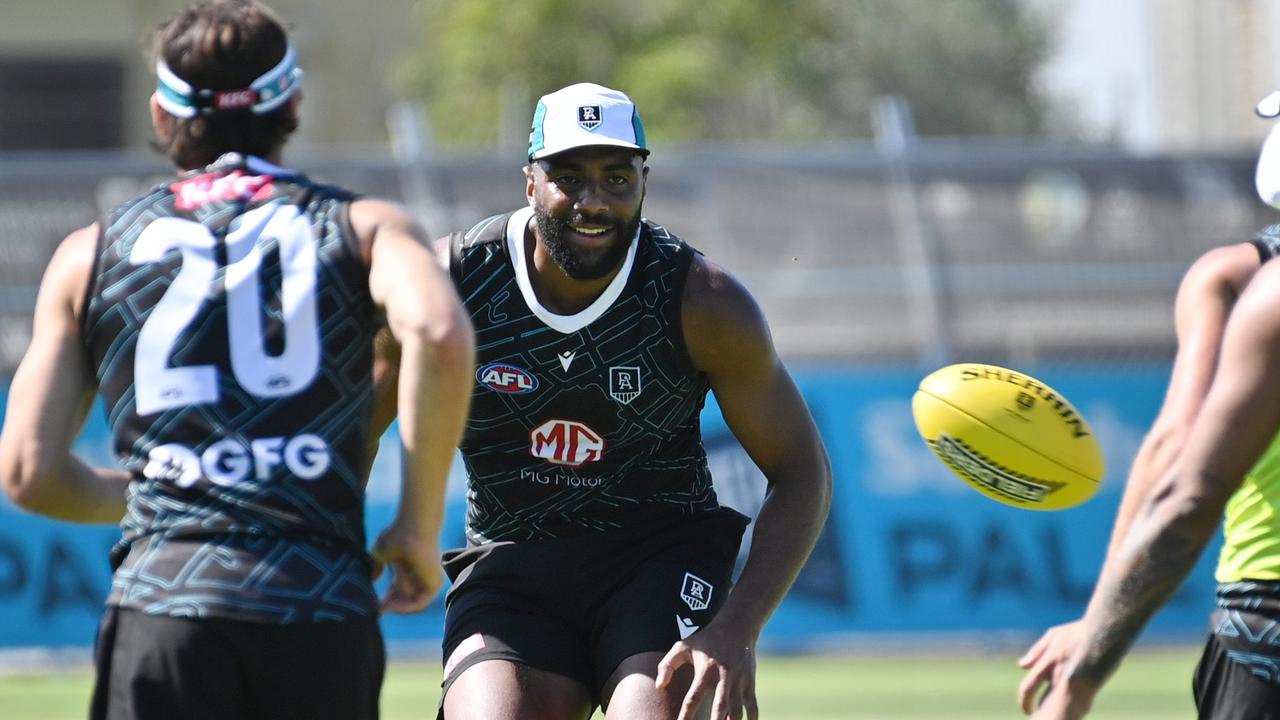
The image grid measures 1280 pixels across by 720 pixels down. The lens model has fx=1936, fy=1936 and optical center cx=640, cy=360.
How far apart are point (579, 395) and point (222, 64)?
1570 mm

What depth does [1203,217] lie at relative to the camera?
45.2ft

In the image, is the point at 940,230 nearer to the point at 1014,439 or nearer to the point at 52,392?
the point at 1014,439

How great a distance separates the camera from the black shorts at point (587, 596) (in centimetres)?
508

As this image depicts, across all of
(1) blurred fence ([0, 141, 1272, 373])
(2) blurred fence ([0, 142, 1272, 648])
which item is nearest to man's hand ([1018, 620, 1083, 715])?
(2) blurred fence ([0, 142, 1272, 648])

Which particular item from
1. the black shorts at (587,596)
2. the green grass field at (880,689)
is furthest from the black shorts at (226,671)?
the green grass field at (880,689)

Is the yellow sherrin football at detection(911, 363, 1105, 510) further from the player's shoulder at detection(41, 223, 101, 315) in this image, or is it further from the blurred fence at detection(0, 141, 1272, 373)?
the blurred fence at detection(0, 141, 1272, 373)

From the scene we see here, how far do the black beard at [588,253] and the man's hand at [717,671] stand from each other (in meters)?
1.02

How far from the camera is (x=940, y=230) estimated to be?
44.9 feet

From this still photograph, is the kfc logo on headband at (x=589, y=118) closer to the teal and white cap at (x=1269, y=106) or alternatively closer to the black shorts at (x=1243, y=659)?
the teal and white cap at (x=1269, y=106)

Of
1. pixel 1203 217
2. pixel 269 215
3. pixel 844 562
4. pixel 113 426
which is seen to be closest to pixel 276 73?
pixel 269 215

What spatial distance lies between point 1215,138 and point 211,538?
46339mm

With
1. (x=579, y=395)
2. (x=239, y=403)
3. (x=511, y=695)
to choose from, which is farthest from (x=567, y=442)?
(x=239, y=403)

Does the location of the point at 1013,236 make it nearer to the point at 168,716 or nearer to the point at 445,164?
the point at 445,164

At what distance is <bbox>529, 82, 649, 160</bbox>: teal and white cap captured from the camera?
5.11 metres
